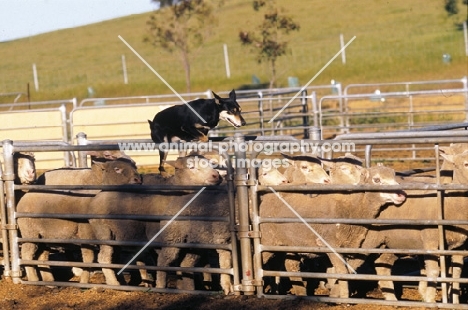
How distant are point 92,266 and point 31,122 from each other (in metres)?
10.6

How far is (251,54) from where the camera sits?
5028 centimetres

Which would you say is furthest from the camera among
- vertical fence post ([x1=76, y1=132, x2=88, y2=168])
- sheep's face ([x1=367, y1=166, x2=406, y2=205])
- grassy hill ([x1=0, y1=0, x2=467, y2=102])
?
grassy hill ([x1=0, y1=0, x2=467, y2=102])

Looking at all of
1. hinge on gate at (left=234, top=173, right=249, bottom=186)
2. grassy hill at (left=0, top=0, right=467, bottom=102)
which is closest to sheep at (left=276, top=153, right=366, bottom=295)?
hinge on gate at (left=234, top=173, right=249, bottom=186)

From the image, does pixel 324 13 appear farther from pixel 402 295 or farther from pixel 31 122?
pixel 402 295

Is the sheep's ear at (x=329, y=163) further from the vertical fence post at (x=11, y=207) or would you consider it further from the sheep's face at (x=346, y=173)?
the vertical fence post at (x=11, y=207)

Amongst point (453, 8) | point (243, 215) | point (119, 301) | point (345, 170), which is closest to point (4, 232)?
point (119, 301)

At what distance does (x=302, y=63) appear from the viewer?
154ft

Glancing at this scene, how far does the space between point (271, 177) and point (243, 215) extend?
658 mm

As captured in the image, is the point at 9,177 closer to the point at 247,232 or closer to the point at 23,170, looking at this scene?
the point at 23,170

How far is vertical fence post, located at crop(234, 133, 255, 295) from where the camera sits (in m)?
6.84

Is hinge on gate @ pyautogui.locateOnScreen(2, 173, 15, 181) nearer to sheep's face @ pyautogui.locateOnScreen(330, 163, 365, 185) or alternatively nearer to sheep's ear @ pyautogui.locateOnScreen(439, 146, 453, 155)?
sheep's face @ pyautogui.locateOnScreen(330, 163, 365, 185)

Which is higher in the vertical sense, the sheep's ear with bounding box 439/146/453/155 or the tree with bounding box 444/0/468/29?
the tree with bounding box 444/0/468/29

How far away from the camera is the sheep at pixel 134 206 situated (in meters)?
7.63

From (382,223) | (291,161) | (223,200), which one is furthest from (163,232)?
(382,223)
